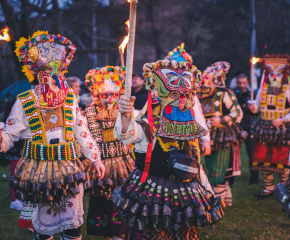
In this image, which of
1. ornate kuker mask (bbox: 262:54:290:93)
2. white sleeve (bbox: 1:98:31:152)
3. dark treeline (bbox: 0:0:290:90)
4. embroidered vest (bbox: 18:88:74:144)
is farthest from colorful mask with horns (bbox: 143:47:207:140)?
dark treeline (bbox: 0:0:290:90)

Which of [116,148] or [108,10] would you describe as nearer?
[116,148]

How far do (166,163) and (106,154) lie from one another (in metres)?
1.45

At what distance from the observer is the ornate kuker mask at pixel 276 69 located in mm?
5883

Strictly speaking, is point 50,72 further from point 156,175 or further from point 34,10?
point 34,10

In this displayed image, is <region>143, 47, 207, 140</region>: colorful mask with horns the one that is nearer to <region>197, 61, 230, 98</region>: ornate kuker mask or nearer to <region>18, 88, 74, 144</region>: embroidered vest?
<region>18, 88, 74, 144</region>: embroidered vest

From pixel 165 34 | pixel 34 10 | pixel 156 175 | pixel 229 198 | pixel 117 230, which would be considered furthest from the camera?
pixel 165 34

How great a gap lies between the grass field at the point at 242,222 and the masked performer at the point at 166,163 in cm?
200

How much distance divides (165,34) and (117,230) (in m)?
13.1

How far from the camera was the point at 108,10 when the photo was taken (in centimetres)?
1241

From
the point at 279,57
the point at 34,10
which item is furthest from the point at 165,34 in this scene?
the point at 279,57

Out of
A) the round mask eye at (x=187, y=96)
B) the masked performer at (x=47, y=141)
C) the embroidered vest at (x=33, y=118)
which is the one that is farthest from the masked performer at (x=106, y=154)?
the round mask eye at (x=187, y=96)

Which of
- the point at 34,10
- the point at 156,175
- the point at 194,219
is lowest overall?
the point at 194,219

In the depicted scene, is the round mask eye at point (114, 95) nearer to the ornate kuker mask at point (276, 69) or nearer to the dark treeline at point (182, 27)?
the ornate kuker mask at point (276, 69)

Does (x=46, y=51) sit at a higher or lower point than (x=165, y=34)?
lower
